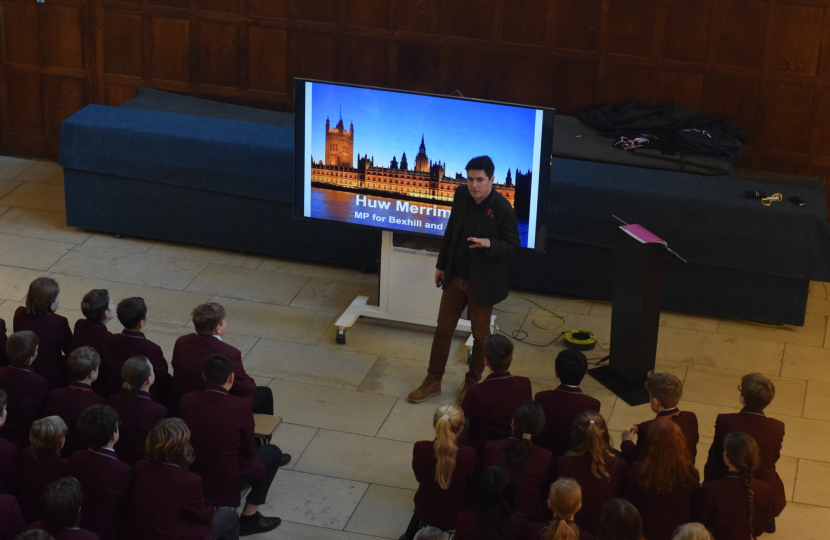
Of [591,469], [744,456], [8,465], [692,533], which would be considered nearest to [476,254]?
[591,469]

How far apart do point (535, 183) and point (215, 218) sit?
3.00 m

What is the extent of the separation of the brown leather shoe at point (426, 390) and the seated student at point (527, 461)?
176cm

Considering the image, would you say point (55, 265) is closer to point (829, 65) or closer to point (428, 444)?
point (428, 444)

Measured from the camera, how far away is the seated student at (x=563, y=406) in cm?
479

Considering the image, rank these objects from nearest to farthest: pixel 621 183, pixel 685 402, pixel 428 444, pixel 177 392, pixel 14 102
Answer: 1. pixel 428 444
2. pixel 177 392
3. pixel 685 402
4. pixel 621 183
5. pixel 14 102

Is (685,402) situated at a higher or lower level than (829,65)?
lower

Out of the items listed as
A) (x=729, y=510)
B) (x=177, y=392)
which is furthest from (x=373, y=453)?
(x=729, y=510)

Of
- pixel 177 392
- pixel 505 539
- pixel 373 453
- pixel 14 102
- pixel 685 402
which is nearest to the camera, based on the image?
pixel 505 539

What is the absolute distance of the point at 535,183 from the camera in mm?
6332

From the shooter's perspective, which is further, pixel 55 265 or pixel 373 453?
pixel 55 265

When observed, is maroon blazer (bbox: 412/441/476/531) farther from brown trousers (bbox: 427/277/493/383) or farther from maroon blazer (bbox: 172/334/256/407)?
brown trousers (bbox: 427/277/493/383)

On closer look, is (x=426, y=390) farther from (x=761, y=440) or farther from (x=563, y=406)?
(x=761, y=440)

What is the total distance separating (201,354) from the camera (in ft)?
16.5

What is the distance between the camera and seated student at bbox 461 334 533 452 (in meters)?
4.95
